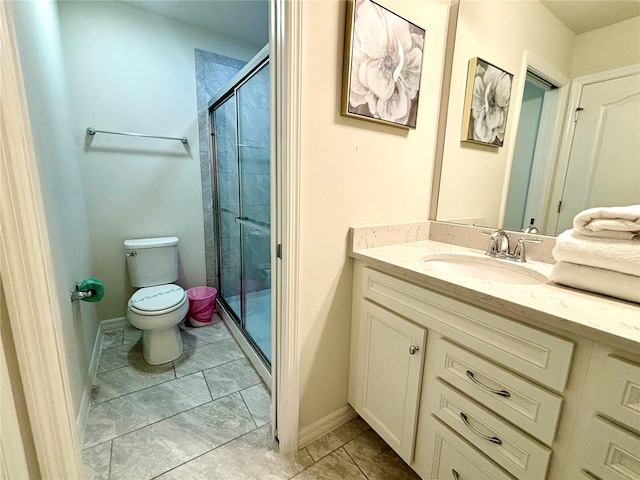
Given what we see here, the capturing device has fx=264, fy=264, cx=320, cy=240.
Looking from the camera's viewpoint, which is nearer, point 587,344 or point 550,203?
point 587,344

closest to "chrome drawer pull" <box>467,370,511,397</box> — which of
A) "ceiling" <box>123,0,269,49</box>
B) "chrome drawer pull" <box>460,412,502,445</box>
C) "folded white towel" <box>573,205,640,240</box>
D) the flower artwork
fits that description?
"chrome drawer pull" <box>460,412,502,445</box>

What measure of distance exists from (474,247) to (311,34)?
1.11 metres

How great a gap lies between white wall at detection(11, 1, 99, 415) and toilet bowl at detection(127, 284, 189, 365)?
10.3 inches

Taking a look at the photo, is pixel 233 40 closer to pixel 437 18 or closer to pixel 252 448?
pixel 437 18

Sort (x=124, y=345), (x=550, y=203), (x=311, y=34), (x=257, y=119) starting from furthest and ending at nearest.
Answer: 1. (x=124, y=345)
2. (x=257, y=119)
3. (x=550, y=203)
4. (x=311, y=34)

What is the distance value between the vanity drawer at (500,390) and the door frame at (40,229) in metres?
0.67

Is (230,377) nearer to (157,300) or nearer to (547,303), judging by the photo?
(157,300)

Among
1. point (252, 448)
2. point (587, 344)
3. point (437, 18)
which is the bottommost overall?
point (252, 448)

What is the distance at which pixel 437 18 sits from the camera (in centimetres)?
120

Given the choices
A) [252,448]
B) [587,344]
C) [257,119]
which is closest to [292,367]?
[252,448]

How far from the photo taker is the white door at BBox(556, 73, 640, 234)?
850 mm

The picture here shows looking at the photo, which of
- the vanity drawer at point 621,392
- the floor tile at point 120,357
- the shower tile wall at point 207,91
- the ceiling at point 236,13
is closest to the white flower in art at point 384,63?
the ceiling at point 236,13

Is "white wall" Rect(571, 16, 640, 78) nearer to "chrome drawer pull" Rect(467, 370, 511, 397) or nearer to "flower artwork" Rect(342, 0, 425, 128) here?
"flower artwork" Rect(342, 0, 425, 128)

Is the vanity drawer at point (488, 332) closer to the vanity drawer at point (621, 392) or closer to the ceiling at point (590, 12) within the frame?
the vanity drawer at point (621, 392)
